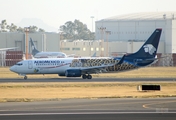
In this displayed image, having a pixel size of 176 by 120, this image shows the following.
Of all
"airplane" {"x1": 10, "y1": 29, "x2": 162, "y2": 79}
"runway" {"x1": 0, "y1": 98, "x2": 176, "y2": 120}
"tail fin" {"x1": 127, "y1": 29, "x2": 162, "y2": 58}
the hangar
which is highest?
the hangar

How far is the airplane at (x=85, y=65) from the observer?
77.9 meters

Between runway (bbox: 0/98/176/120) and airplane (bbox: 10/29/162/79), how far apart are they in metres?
34.1

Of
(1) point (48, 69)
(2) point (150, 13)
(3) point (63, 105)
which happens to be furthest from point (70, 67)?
(2) point (150, 13)

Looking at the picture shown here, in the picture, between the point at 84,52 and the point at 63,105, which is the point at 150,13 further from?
the point at 63,105

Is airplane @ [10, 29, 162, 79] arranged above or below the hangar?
below

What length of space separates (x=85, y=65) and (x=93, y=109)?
42.7 metres

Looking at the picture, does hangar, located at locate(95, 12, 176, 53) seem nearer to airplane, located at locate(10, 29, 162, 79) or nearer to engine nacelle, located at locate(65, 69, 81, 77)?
airplane, located at locate(10, 29, 162, 79)

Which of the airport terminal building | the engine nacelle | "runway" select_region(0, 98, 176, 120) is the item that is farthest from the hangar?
"runway" select_region(0, 98, 176, 120)

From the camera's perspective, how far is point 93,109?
36.5 meters

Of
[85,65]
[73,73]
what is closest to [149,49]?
[85,65]

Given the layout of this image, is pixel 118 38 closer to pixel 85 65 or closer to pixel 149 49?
pixel 149 49

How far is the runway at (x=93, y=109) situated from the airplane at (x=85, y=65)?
34.1 m

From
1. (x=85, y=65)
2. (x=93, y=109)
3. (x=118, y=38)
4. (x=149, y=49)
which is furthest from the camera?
(x=118, y=38)

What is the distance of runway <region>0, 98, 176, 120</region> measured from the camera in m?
32.0
